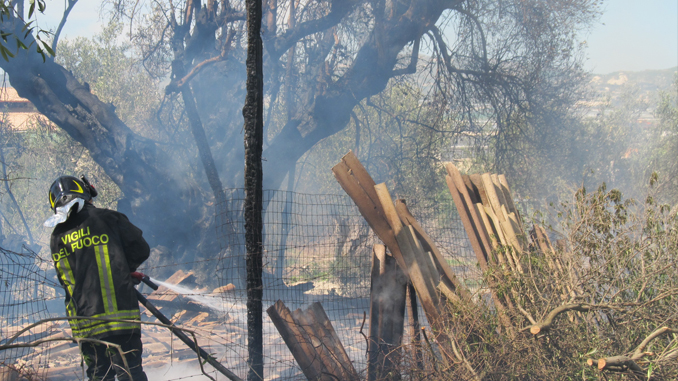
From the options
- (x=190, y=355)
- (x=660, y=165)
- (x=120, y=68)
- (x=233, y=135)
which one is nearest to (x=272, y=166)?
(x=233, y=135)

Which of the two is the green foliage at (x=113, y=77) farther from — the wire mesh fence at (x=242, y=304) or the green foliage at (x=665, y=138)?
the green foliage at (x=665, y=138)

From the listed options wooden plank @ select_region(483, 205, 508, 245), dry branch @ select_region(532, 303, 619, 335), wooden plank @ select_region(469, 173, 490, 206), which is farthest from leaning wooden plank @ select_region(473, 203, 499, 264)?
dry branch @ select_region(532, 303, 619, 335)

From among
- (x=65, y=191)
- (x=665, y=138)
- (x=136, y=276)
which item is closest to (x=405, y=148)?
(x=136, y=276)

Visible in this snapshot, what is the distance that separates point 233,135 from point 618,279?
10.6 metres

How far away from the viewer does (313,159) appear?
23.4 meters

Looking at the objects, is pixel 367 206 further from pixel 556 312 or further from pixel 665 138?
pixel 665 138

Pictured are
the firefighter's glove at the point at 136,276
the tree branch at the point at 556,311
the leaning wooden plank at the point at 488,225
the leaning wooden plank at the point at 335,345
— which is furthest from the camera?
the leaning wooden plank at the point at 488,225

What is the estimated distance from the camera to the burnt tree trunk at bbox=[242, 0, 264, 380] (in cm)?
387

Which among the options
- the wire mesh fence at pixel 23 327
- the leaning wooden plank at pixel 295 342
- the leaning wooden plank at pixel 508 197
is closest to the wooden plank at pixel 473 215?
the leaning wooden plank at pixel 508 197

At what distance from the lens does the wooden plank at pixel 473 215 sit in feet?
15.7

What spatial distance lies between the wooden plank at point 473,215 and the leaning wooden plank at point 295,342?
6.89 feet

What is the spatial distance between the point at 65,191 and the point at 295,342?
87.5 inches

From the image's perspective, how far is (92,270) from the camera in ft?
10.7

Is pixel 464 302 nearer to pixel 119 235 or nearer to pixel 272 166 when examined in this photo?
pixel 119 235
